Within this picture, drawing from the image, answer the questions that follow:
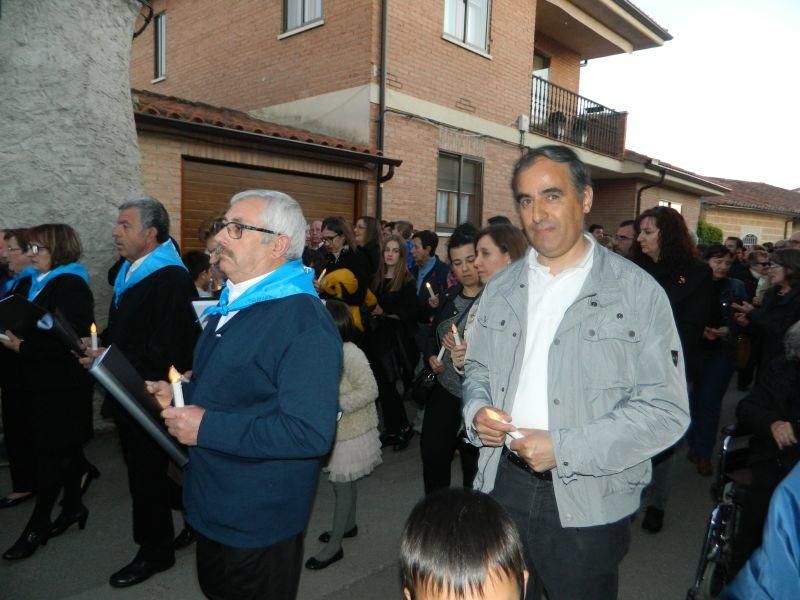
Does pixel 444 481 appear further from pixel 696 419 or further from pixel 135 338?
pixel 696 419

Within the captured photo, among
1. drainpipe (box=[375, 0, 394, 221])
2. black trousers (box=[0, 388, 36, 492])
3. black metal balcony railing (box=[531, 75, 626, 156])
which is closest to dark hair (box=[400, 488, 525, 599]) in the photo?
black trousers (box=[0, 388, 36, 492])

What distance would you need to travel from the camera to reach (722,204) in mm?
23875

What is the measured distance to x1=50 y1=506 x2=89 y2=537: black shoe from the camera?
378cm

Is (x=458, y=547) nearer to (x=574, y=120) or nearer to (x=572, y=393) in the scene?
(x=572, y=393)

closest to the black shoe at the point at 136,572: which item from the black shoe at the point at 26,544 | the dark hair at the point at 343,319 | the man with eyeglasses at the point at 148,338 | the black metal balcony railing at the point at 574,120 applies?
the man with eyeglasses at the point at 148,338

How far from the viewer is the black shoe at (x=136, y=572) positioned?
326 cm

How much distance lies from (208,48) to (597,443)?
14.4 m

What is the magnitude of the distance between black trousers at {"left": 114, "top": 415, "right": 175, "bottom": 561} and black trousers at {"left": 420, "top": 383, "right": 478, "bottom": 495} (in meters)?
1.51

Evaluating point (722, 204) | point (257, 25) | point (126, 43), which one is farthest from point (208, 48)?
point (722, 204)

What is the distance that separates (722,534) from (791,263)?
257 centimetres

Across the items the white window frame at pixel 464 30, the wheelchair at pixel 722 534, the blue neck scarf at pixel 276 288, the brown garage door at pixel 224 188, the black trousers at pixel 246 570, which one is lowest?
the wheelchair at pixel 722 534

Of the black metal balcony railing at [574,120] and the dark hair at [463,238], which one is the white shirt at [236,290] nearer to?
the dark hair at [463,238]

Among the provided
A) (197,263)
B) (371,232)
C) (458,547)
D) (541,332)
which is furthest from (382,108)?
(458,547)

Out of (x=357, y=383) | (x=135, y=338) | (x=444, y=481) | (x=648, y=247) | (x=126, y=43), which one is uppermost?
(x=126, y=43)
